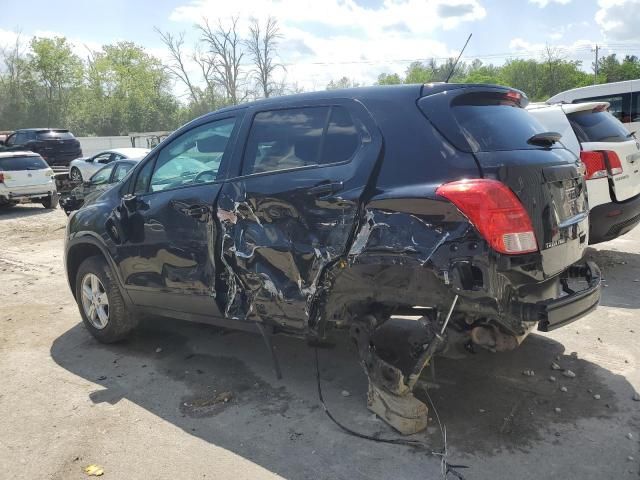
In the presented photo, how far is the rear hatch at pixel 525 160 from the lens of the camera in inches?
113

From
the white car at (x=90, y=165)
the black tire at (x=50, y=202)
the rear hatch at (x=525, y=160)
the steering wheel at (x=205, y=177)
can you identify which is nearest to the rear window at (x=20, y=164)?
the black tire at (x=50, y=202)

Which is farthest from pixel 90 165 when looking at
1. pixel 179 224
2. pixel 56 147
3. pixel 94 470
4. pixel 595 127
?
pixel 94 470

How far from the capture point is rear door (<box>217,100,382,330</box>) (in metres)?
3.20

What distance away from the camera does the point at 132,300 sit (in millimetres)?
4629

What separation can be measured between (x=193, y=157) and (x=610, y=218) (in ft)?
14.6

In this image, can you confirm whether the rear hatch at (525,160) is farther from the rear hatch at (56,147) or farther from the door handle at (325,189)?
the rear hatch at (56,147)

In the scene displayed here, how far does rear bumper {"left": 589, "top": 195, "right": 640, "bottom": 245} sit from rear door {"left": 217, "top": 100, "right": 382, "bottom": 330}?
3.78 m

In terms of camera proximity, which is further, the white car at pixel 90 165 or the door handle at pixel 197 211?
the white car at pixel 90 165

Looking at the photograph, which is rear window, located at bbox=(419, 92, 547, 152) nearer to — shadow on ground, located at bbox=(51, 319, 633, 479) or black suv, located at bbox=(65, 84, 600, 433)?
black suv, located at bbox=(65, 84, 600, 433)

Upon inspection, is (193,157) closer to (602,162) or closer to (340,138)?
(340,138)

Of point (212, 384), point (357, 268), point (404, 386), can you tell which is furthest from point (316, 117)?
point (212, 384)

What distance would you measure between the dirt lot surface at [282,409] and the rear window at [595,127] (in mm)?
1883

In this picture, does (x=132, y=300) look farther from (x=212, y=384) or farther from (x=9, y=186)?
(x=9, y=186)

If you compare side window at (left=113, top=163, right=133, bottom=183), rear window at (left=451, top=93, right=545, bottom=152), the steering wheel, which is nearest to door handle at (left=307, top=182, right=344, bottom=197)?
rear window at (left=451, top=93, right=545, bottom=152)
